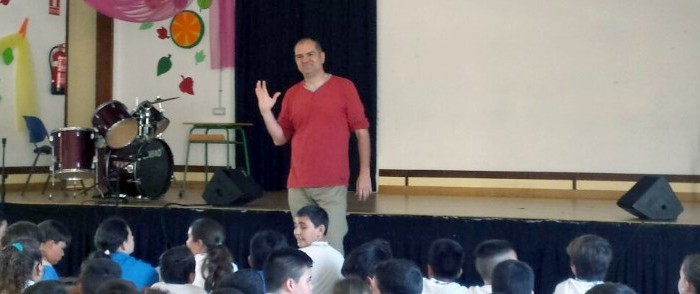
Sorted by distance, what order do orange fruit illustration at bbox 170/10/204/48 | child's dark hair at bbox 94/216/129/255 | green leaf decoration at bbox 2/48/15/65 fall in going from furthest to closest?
1. orange fruit illustration at bbox 170/10/204/48
2. green leaf decoration at bbox 2/48/15/65
3. child's dark hair at bbox 94/216/129/255

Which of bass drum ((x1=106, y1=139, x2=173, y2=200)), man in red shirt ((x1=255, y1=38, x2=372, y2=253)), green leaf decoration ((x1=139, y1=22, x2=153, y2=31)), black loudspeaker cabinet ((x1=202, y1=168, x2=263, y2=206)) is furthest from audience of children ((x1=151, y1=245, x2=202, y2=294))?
green leaf decoration ((x1=139, y1=22, x2=153, y2=31))

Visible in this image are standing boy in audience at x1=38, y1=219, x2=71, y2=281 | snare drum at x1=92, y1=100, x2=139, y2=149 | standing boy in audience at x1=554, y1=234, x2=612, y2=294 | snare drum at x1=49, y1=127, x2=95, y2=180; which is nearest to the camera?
standing boy in audience at x1=554, y1=234, x2=612, y2=294

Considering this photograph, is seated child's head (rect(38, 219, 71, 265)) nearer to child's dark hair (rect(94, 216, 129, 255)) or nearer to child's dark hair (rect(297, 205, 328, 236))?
child's dark hair (rect(94, 216, 129, 255))

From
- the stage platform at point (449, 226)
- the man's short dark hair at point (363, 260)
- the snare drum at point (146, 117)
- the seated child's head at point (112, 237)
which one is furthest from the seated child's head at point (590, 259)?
the snare drum at point (146, 117)

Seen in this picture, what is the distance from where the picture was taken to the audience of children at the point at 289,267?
10.2ft

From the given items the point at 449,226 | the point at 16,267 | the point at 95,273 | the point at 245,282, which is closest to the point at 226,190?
the point at 449,226

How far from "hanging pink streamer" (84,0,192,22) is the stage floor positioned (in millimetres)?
1516

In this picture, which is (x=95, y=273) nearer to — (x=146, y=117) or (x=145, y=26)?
(x=146, y=117)

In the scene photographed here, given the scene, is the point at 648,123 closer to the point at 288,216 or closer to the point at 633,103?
the point at 633,103

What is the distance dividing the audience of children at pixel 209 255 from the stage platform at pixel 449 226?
178cm

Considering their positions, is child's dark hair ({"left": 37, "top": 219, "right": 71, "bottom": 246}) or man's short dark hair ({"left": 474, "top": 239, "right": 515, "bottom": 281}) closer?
man's short dark hair ({"left": 474, "top": 239, "right": 515, "bottom": 281})

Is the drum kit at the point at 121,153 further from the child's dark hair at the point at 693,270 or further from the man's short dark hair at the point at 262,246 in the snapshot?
the child's dark hair at the point at 693,270

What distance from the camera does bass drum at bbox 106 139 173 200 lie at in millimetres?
7152

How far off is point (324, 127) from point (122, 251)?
1.28m
